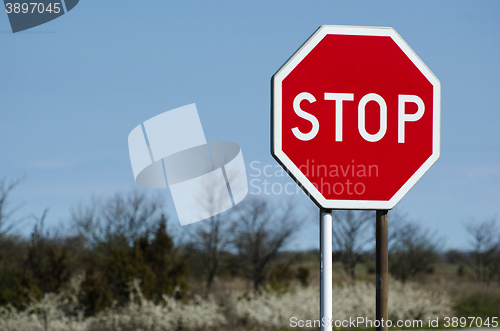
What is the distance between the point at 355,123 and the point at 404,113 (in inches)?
8.0

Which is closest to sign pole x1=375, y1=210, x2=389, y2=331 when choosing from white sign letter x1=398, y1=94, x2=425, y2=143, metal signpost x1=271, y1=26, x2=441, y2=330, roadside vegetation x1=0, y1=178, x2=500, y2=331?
metal signpost x1=271, y1=26, x2=441, y2=330

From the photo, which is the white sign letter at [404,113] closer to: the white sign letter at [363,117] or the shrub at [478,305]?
the white sign letter at [363,117]

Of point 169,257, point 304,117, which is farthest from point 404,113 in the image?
point 169,257

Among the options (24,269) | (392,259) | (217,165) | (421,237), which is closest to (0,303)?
(24,269)

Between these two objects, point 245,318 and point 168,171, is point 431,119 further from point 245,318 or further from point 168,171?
point 245,318

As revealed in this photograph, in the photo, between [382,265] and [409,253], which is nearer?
[382,265]

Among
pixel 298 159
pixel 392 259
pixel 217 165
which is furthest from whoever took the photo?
pixel 392 259

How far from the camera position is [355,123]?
69.4 inches

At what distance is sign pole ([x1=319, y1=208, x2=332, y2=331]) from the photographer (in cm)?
170

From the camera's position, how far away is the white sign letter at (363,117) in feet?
5.79

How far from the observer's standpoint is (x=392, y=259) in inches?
787

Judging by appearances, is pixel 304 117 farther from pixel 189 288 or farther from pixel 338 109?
pixel 189 288

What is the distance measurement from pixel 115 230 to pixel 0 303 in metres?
9.70

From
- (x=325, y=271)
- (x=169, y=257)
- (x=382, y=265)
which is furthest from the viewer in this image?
(x=169, y=257)
